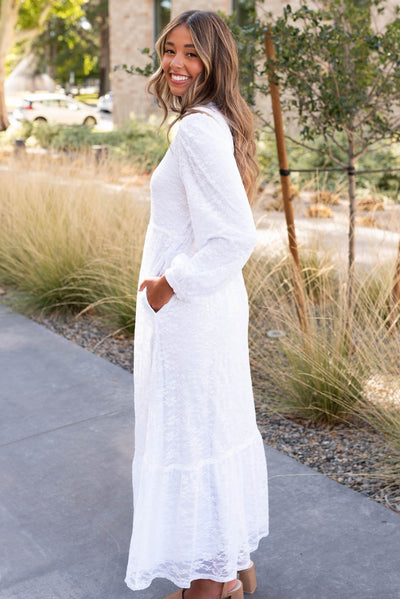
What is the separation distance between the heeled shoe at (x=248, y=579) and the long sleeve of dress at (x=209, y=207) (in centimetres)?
103

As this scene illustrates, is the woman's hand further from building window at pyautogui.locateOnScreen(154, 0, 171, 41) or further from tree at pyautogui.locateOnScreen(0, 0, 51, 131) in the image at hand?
tree at pyautogui.locateOnScreen(0, 0, 51, 131)

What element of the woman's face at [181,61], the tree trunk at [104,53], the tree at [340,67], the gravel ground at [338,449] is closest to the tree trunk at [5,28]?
the tree at [340,67]

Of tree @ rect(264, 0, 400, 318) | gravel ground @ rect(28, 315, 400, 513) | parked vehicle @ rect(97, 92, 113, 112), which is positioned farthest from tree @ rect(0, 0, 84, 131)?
gravel ground @ rect(28, 315, 400, 513)

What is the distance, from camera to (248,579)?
2.45 m

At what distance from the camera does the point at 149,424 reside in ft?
7.05

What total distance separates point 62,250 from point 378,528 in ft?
12.5

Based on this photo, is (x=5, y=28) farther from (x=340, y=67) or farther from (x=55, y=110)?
(x=340, y=67)

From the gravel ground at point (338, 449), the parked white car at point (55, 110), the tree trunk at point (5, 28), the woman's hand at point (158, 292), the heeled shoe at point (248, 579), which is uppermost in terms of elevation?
the tree trunk at point (5, 28)

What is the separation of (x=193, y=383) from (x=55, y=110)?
31525 mm

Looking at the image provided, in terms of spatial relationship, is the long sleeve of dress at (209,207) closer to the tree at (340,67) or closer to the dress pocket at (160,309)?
the dress pocket at (160,309)

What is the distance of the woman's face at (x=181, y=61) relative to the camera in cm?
203

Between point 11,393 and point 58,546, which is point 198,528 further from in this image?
point 11,393

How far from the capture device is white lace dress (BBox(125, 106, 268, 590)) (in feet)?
6.49

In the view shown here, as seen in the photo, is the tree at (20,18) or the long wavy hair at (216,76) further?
the tree at (20,18)
